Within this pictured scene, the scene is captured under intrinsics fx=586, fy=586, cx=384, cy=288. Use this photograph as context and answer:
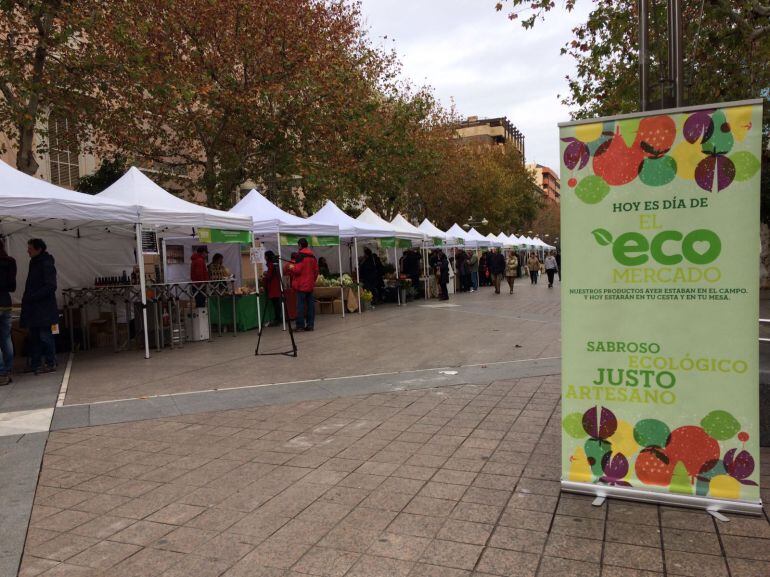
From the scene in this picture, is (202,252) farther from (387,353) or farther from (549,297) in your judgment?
(549,297)

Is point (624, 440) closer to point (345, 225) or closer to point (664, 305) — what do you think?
point (664, 305)

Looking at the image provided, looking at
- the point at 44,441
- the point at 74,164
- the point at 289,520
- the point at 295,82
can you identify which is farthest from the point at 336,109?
the point at 289,520

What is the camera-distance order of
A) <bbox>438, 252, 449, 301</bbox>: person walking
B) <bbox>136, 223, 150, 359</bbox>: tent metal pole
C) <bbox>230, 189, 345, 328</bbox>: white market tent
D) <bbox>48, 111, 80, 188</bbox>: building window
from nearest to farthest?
<bbox>136, 223, 150, 359</bbox>: tent metal pole, <bbox>230, 189, 345, 328</bbox>: white market tent, <bbox>48, 111, 80, 188</bbox>: building window, <bbox>438, 252, 449, 301</bbox>: person walking

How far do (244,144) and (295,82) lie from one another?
2824 millimetres

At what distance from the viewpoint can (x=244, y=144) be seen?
1798cm

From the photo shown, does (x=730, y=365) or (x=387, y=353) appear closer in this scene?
(x=730, y=365)

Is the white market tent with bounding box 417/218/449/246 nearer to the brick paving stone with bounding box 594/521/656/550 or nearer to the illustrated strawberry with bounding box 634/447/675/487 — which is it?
the illustrated strawberry with bounding box 634/447/675/487

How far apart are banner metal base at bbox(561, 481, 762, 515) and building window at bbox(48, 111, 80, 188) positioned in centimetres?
1684

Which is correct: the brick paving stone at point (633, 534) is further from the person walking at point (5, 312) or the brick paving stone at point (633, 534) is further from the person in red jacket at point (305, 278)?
the person in red jacket at point (305, 278)

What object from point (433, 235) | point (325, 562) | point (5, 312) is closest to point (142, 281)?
point (5, 312)

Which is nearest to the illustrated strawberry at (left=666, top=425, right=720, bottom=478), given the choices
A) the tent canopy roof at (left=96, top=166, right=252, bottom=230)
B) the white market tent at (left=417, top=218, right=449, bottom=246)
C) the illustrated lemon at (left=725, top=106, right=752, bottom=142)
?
the illustrated lemon at (left=725, top=106, right=752, bottom=142)

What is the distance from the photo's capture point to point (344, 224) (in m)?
16.2

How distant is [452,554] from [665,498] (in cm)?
133

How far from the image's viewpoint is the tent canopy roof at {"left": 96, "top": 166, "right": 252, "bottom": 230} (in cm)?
1005
